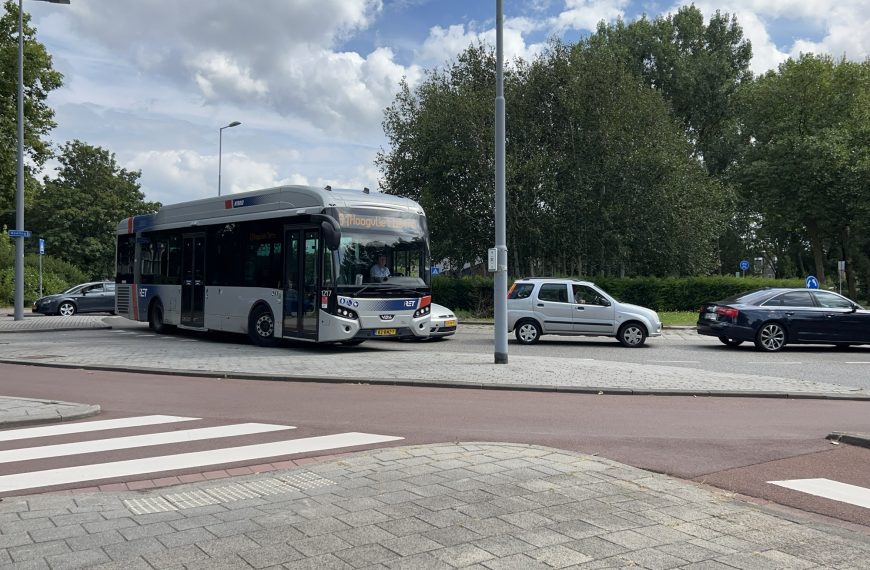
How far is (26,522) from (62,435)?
3381 millimetres

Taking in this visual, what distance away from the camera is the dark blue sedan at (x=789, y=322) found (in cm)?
1809

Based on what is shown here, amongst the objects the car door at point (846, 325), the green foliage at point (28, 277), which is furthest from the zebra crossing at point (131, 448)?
the green foliage at point (28, 277)

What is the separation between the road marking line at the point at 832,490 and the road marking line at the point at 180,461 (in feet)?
11.5

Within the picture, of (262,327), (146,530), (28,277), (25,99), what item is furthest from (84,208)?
(146,530)

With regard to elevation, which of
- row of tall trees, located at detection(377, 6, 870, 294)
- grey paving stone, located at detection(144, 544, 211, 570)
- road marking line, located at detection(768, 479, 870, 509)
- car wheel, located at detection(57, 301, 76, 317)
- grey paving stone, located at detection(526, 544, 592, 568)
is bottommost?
road marking line, located at detection(768, 479, 870, 509)

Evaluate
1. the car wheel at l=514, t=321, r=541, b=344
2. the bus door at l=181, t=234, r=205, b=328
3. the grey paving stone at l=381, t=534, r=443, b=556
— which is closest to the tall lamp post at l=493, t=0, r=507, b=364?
the car wheel at l=514, t=321, r=541, b=344

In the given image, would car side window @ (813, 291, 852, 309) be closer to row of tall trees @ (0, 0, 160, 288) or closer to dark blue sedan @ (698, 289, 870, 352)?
dark blue sedan @ (698, 289, 870, 352)

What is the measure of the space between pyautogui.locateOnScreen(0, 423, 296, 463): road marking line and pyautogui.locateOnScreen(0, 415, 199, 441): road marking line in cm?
65

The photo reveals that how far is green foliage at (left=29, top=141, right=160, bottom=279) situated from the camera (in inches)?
2420

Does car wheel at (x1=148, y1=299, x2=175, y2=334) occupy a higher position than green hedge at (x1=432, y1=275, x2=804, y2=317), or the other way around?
green hedge at (x1=432, y1=275, x2=804, y2=317)

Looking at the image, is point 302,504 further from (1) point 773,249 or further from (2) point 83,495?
(1) point 773,249

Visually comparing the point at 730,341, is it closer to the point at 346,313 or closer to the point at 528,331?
the point at 528,331

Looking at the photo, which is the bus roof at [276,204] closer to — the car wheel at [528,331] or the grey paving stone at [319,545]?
the car wheel at [528,331]

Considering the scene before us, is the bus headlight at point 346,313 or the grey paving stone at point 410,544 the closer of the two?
the grey paving stone at point 410,544
